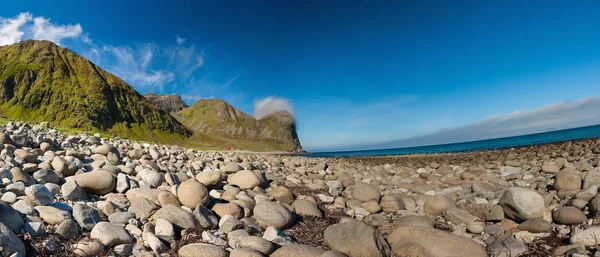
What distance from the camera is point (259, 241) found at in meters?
5.48

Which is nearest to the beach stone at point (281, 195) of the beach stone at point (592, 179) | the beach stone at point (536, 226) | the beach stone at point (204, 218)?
the beach stone at point (204, 218)

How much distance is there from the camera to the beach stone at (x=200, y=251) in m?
4.94

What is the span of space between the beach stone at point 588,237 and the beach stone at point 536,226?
2.99 ft

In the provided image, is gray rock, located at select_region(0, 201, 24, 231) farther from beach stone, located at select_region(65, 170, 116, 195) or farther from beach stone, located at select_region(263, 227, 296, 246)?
beach stone, located at select_region(263, 227, 296, 246)

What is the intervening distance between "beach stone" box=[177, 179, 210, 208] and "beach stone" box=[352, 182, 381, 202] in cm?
614

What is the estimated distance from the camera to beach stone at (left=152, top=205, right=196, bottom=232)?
19.8ft

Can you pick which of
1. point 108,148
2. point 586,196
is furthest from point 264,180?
point 586,196

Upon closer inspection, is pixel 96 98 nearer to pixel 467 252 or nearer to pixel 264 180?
pixel 264 180

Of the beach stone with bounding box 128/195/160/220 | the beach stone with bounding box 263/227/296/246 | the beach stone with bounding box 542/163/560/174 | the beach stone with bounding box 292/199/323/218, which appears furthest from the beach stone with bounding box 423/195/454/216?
the beach stone with bounding box 542/163/560/174

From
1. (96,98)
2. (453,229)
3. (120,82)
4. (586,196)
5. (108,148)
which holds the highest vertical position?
(120,82)

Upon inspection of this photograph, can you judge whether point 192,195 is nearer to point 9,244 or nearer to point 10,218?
point 10,218

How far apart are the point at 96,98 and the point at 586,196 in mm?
117594

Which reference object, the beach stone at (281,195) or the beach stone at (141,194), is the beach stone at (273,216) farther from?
the beach stone at (281,195)

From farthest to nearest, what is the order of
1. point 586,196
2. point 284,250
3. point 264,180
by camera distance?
1. point 264,180
2. point 586,196
3. point 284,250
